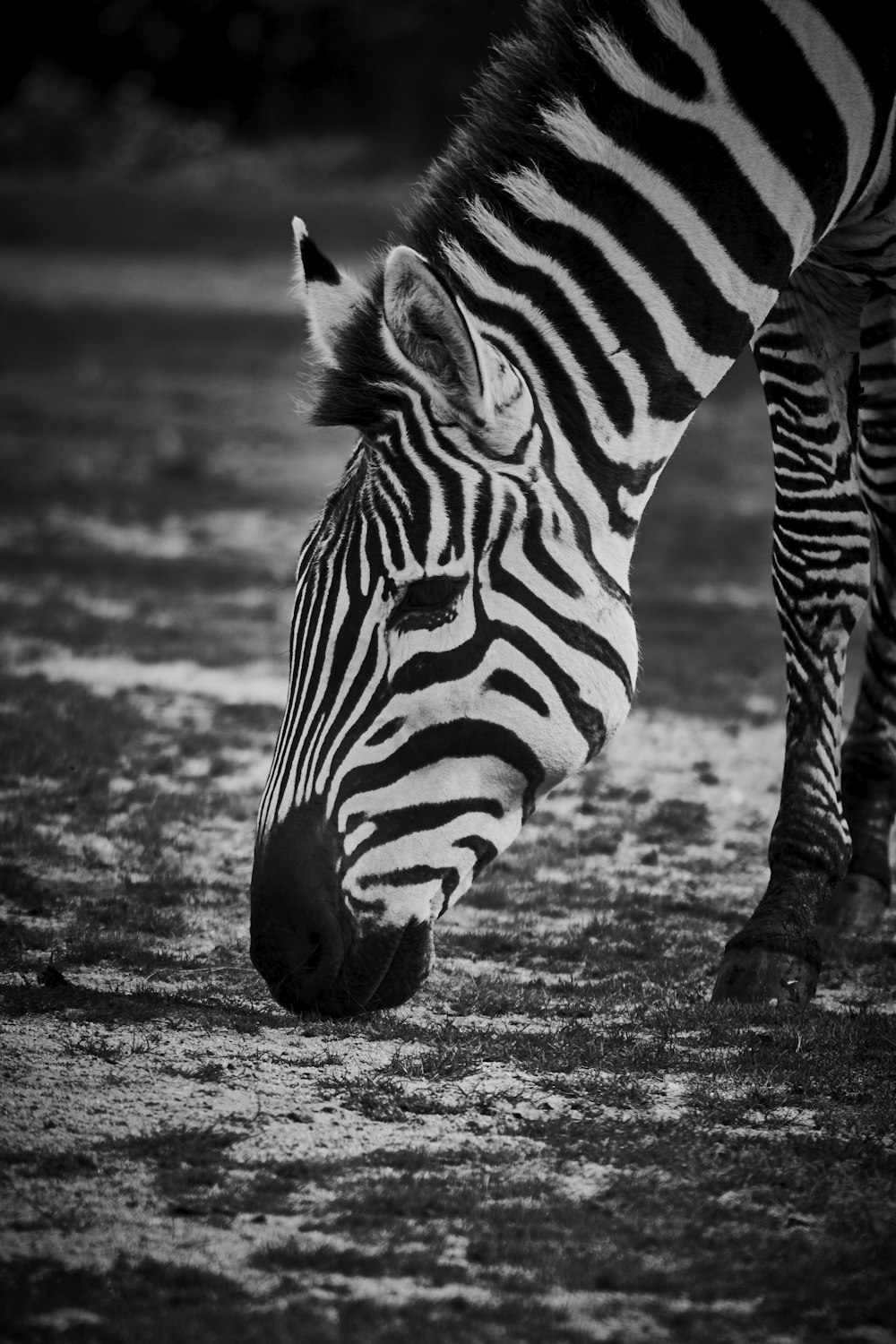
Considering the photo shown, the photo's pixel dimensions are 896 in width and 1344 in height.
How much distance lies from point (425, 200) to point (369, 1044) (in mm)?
2316

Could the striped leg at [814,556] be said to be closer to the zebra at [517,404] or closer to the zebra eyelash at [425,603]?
the zebra at [517,404]

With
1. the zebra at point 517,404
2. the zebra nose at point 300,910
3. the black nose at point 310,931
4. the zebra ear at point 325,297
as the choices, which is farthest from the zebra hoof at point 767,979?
the zebra ear at point 325,297

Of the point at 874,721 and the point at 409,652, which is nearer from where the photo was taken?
the point at 409,652

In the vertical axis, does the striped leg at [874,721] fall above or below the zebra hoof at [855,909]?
above

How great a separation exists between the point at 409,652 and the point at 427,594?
0.48ft

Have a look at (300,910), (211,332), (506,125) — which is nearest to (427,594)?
(300,910)

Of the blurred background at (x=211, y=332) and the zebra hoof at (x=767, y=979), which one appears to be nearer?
the zebra hoof at (x=767, y=979)

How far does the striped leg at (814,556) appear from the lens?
479 cm

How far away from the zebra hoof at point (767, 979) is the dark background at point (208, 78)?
3431 centimetres

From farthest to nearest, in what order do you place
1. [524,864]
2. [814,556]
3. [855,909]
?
1. [524,864]
2. [855,909]
3. [814,556]

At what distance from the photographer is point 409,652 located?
11.4 ft

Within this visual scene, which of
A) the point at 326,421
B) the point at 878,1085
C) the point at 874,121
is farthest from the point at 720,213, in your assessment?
the point at 878,1085

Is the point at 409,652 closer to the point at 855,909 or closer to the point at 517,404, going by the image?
the point at 517,404

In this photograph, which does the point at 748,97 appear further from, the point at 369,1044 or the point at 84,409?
the point at 84,409
